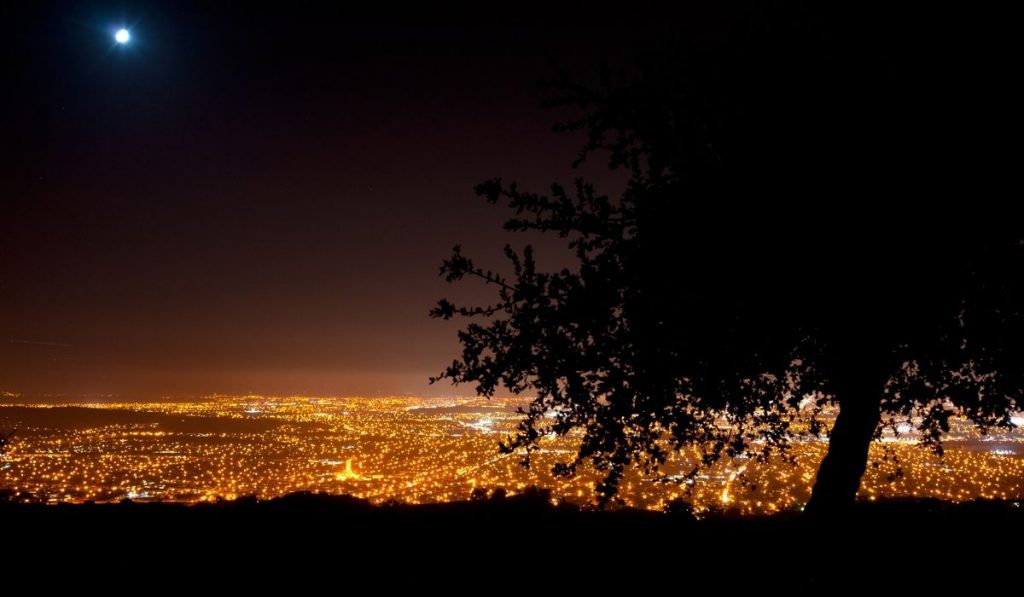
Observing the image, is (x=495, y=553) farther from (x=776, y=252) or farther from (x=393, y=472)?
(x=393, y=472)

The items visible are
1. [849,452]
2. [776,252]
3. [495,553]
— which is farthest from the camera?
[495,553]

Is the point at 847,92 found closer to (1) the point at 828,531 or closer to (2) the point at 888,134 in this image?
(2) the point at 888,134

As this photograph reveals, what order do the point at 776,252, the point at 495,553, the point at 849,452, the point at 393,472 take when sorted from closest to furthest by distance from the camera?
the point at 776,252
the point at 849,452
the point at 495,553
the point at 393,472

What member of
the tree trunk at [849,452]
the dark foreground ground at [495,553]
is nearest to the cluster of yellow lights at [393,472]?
the dark foreground ground at [495,553]

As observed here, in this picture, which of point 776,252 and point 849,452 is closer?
point 776,252

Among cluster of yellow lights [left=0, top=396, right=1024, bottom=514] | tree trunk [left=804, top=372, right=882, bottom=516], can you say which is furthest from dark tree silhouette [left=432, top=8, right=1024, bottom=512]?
cluster of yellow lights [left=0, top=396, right=1024, bottom=514]

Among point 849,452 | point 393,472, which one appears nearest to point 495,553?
point 849,452

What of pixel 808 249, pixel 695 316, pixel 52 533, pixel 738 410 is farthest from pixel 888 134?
pixel 52 533
